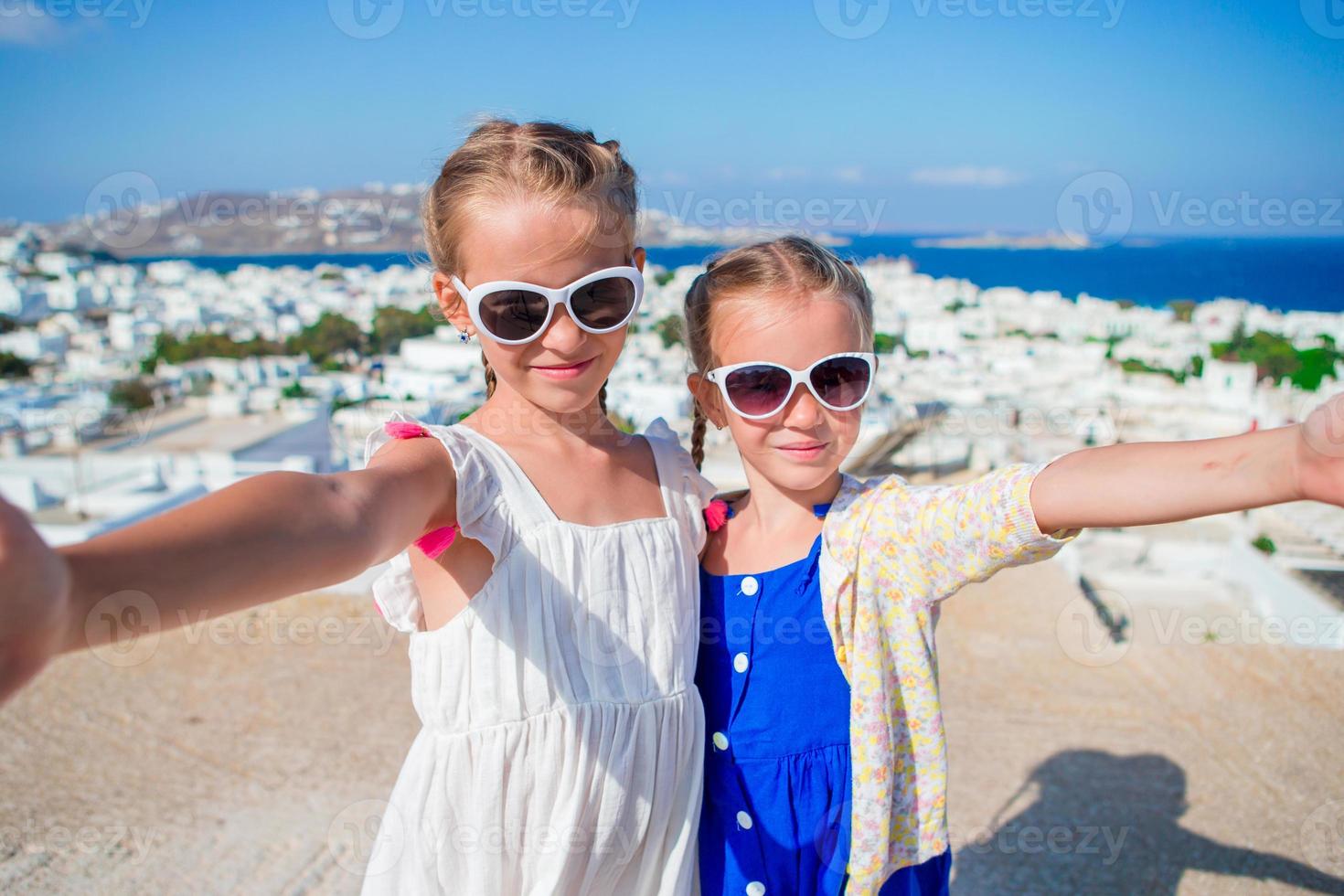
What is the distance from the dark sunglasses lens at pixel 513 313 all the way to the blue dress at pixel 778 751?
0.57 meters

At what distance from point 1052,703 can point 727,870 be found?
3.76 m

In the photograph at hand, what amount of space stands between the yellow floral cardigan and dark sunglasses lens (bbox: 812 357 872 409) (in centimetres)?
16

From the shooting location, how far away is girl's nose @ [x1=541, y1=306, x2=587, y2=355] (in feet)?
4.58

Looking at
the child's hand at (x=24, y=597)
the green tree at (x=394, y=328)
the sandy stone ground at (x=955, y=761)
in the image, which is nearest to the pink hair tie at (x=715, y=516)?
the child's hand at (x=24, y=597)

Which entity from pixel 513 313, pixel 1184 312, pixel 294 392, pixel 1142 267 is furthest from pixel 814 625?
pixel 1142 267

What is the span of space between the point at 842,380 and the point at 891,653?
17.8 inches

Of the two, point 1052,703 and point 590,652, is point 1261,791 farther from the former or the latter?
point 590,652

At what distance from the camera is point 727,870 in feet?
5.12

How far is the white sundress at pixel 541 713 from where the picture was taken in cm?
133

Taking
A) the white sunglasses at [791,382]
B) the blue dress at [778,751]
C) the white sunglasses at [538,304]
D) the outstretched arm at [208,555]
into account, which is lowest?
the blue dress at [778,751]

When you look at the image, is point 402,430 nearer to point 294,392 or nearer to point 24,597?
point 24,597

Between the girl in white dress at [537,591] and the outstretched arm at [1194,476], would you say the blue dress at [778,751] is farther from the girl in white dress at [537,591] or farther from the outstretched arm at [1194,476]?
the outstretched arm at [1194,476]

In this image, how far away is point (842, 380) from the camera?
1540mm

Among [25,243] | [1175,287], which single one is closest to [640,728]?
[1175,287]
